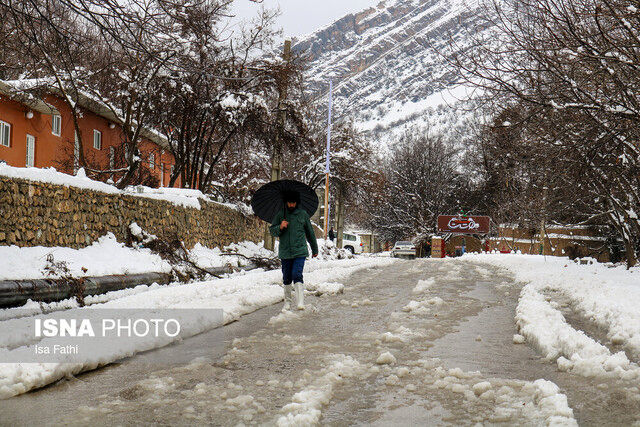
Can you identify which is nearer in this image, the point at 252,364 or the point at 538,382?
the point at 538,382

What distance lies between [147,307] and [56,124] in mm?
20144

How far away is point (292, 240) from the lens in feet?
28.8

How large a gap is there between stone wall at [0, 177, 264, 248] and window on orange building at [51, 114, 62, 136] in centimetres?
951

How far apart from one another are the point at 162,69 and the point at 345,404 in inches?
740

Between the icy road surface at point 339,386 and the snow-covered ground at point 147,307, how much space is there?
14 centimetres

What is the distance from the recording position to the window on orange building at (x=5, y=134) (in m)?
21.2

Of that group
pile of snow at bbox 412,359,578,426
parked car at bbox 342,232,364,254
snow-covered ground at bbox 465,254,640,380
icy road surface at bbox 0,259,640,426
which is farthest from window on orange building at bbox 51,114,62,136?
parked car at bbox 342,232,364,254

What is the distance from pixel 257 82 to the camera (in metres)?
23.3

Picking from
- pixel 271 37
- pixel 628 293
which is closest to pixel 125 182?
pixel 271 37

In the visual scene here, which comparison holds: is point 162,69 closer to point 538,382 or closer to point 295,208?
point 295,208

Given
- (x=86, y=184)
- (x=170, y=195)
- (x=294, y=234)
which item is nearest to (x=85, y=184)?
(x=86, y=184)

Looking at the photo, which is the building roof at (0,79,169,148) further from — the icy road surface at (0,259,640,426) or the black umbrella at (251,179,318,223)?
the icy road surface at (0,259,640,426)

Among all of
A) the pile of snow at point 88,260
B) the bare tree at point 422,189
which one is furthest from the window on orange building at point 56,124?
the bare tree at point 422,189

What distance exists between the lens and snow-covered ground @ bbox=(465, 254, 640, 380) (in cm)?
491
